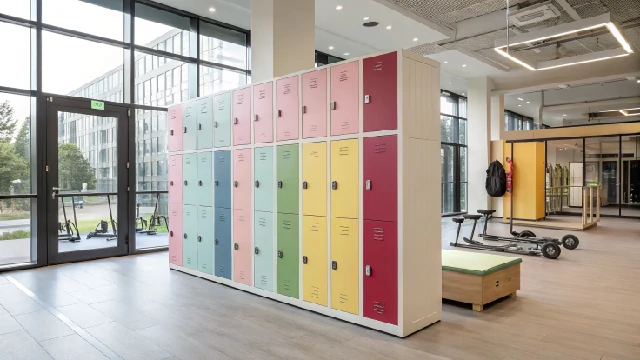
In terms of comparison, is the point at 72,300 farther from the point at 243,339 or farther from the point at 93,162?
the point at 93,162

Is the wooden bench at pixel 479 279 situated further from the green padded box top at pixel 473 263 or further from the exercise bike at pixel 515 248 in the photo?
the exercise bike at pixel 515 248

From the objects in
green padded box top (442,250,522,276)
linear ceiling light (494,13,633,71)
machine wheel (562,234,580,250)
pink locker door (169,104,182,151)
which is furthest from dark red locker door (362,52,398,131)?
machine wheel (562,234,580,250)

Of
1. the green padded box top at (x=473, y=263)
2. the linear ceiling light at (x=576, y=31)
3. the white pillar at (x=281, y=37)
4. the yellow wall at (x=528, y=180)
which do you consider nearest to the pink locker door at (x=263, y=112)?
the white pillar at (x=281, y=37)

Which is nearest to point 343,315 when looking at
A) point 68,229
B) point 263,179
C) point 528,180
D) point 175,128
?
point 263,179

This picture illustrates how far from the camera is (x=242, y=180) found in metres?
5.07

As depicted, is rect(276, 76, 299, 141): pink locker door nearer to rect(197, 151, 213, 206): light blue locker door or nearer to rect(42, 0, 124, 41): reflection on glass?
rect(197, 151, 213, 206): light blue locker door

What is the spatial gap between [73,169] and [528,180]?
35.1 ft

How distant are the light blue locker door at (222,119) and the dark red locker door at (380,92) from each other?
2.15m

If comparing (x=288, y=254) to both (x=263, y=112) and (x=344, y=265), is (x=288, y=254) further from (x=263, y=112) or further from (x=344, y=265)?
(x=263, y=112)

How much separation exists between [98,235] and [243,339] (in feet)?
15.7

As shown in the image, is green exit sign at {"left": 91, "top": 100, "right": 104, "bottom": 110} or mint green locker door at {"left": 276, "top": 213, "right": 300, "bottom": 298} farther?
green exit sign at {"left": 91, "top": 100, "right": 104, "bottom": 110}

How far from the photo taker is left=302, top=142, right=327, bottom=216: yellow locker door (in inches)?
164

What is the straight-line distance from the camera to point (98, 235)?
7.04m

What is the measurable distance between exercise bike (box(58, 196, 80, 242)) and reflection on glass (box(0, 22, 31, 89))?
182 cm
